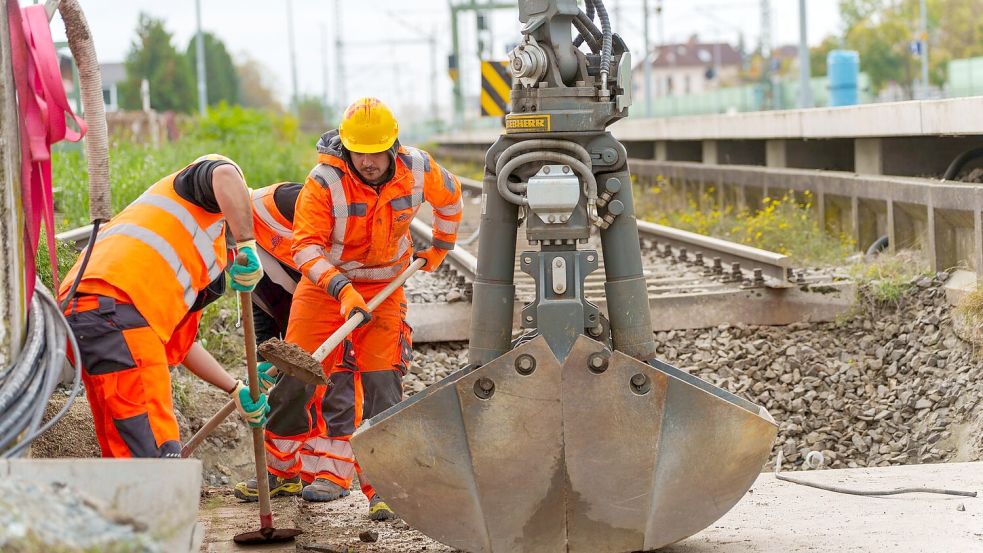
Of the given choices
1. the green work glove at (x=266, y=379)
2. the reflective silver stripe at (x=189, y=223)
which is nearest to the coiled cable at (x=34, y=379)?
the reflective silver stripe at (x=189, y=223)

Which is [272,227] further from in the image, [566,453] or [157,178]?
[157,178]

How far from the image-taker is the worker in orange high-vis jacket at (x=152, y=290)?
173 inches

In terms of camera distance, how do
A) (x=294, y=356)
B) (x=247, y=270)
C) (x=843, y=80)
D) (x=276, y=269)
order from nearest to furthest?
(x=247, y=270) → (x=294, y=356) → (x=276, y=269) → (x=843, y=80)

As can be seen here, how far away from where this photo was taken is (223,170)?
4.60 meters

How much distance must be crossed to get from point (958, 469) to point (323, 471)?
9.26 ft

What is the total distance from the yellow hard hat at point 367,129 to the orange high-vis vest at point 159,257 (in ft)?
2.70

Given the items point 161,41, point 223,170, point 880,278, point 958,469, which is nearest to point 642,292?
point 223,170

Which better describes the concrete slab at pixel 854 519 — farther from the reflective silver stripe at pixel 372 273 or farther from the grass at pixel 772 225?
the grass at pixel 772 225

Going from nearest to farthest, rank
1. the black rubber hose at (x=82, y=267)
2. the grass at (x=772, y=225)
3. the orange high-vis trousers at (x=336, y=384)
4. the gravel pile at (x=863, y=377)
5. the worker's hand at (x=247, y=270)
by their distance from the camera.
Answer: the black rubber hose at (x=82, y=267), the worker's hand at (x=247, y=270), the orange high-vis trousers at (x=336, y=384), the gravel pile at (x=863, y=377), the grass at (x=772, y=225)

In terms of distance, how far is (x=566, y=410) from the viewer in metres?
4.27

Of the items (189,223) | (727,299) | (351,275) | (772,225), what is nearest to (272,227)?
(351,275)

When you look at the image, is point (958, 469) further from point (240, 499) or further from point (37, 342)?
point (37, 342)

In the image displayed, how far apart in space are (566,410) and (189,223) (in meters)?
1.55

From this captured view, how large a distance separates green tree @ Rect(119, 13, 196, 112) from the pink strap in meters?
63.5
